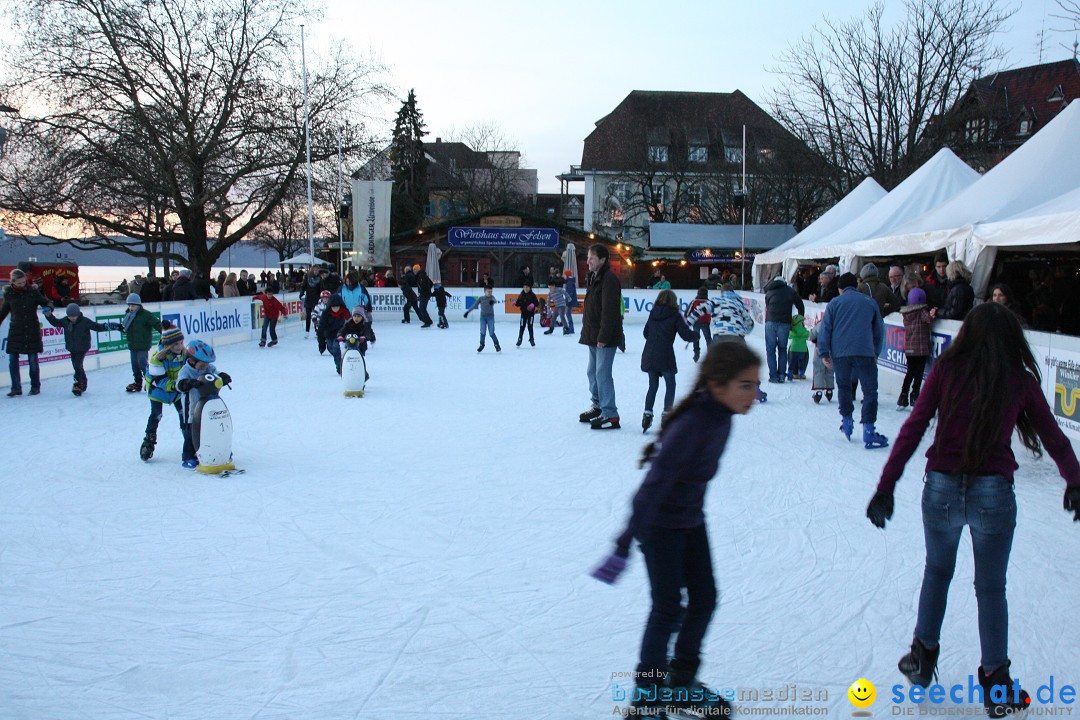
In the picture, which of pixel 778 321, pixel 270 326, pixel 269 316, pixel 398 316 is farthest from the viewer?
pixel 398 316

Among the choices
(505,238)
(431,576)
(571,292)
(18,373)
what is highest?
(505,238)

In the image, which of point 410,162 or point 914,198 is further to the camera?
point 410,162

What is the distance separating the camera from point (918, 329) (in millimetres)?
8070

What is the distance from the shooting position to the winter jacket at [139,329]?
986 centimetres

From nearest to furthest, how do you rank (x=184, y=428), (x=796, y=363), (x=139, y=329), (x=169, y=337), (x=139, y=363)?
Result: (x=169, y=337), (x=184, y=428), (x=139, y=329), (x=139, y=363), (x=796, y=363)

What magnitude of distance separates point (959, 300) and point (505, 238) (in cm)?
2085

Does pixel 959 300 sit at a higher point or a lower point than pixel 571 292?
lower

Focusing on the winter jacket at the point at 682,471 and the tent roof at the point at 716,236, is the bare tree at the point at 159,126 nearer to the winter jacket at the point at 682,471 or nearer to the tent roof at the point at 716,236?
the tent roof at the point at 716,236

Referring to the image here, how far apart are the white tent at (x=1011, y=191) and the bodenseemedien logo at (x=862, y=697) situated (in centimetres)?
793

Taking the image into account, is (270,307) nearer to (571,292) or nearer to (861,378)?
(571,292)

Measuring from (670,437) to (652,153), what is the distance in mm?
45743

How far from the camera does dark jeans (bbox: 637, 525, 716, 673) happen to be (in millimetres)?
2576

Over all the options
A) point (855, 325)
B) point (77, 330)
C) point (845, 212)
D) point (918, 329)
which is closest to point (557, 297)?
point (845, 212)

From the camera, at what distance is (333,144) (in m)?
26.8
